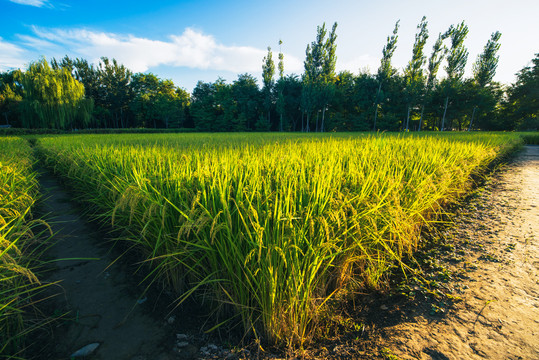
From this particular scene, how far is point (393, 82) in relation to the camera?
1313 inches

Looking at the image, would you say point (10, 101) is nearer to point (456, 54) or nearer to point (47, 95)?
point (47, 95)

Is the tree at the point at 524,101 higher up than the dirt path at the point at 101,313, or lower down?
higher up

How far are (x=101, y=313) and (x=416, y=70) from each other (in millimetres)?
40492

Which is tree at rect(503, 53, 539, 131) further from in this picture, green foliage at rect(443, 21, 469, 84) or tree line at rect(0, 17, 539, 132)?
green foliage at rect(443, 21, 469, 84)

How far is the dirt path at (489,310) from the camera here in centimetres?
115

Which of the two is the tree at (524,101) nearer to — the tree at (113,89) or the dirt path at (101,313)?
the dirt path at (101,313)

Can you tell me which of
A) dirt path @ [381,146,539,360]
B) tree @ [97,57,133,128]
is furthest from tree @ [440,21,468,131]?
tree @ [97,57,133,128]

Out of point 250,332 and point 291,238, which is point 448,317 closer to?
point 291,238

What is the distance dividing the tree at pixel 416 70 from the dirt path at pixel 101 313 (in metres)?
36.9

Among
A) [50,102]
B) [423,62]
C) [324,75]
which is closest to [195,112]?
[50,102]

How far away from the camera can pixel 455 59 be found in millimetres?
30672

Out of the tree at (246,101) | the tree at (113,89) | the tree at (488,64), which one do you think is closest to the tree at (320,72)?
the tree at (246,101)

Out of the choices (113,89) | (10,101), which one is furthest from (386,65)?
(10,101)

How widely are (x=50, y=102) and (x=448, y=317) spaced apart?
35966 millimetres
